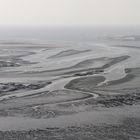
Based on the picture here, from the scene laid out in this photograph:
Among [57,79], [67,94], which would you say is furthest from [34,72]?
[67,94]

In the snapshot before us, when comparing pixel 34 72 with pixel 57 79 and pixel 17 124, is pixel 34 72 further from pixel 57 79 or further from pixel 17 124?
pixel 17 124

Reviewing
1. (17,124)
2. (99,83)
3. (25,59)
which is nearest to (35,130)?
(17,124)

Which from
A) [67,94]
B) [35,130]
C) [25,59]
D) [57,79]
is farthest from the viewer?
[25,59]

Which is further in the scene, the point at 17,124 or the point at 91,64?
the point at 91,64

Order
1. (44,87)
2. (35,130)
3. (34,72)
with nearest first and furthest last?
1. (35,130)
2. (44,87)
3. (34,72)

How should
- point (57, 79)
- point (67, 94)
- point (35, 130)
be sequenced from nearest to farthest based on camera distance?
1. point (35, 130)
2. point (67, 94)
3. point (57, 79)

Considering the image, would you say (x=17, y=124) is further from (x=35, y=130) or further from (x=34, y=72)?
(x=34, y=72)
